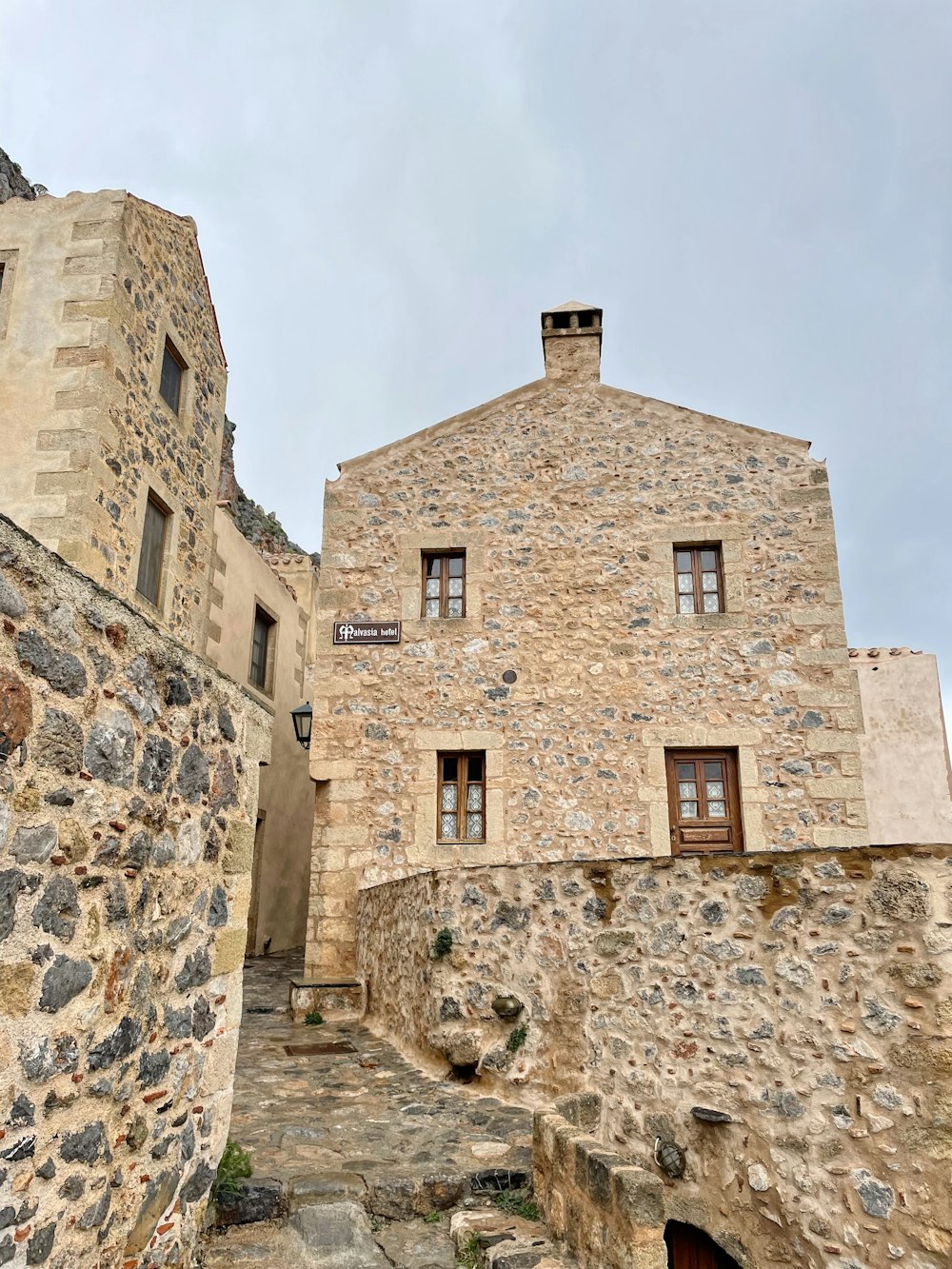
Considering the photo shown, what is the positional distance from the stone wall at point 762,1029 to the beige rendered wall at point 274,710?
722cm

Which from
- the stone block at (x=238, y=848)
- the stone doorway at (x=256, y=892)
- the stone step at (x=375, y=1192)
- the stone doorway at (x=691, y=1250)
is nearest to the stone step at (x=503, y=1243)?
the stone step at (x=375, y=1192)

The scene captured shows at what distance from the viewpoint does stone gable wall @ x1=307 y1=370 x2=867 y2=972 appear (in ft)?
28.6

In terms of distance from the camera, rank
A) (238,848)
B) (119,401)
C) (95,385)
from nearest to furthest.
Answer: (238,848)
(95,385)
(119,401)

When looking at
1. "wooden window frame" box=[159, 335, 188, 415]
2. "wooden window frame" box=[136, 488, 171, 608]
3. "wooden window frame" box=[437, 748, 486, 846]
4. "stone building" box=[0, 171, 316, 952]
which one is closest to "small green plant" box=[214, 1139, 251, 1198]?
"stone building" box=[0, 171, 316, 952]

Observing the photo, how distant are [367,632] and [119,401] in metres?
3.26

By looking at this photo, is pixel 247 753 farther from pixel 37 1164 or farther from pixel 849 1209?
pixel 849 1209

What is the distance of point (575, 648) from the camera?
927 centimetres

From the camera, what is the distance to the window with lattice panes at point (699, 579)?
9344mm

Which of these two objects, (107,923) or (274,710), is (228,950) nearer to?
(107,923)

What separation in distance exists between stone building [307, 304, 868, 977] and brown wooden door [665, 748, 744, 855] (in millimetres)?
20

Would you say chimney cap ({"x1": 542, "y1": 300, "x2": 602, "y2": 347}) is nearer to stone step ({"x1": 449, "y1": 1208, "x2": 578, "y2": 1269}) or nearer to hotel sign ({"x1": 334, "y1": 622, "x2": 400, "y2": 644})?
hotel sign ({"x1": 334, "y1": 622, "x2": 400, "y2": 644})

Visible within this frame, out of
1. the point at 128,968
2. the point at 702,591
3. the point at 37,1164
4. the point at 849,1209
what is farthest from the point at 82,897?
the point at 702,591

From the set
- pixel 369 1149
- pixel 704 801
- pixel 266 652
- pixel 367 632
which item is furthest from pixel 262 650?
pixel 369 1149

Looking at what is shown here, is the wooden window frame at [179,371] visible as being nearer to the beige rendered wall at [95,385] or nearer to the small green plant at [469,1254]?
the beige rendered wall at [95,385]
